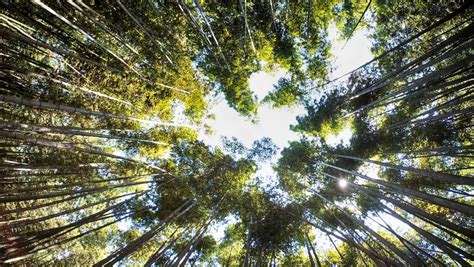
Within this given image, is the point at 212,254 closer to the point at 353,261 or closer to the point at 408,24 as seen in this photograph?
the point at 353,261

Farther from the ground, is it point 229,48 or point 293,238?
point 229,48

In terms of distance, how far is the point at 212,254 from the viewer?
1053cm

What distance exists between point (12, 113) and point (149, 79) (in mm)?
3473

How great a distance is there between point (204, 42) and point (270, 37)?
2.40 meters

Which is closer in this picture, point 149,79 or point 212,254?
point 149,79

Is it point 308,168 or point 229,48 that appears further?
point 308,168

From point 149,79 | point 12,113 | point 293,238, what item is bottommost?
point 12,113

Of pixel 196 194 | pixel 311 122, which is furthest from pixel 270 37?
pixel 196 194

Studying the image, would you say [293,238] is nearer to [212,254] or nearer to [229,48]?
[212,254]

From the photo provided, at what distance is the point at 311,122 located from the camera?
10125 millimetres

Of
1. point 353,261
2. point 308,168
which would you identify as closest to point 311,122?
point 308,168

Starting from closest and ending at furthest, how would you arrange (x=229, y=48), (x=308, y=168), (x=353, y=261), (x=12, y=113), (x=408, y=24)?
1. (x=12, y=113)
2. (x=408, y=24)
3. (x=353, y=261)
4. (x=229, y=48)
5. (x=308, y=168)

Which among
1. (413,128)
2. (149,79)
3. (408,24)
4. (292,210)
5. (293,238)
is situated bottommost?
(293,238)

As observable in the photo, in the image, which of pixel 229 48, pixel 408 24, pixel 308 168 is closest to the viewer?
→ pixel 408 24
